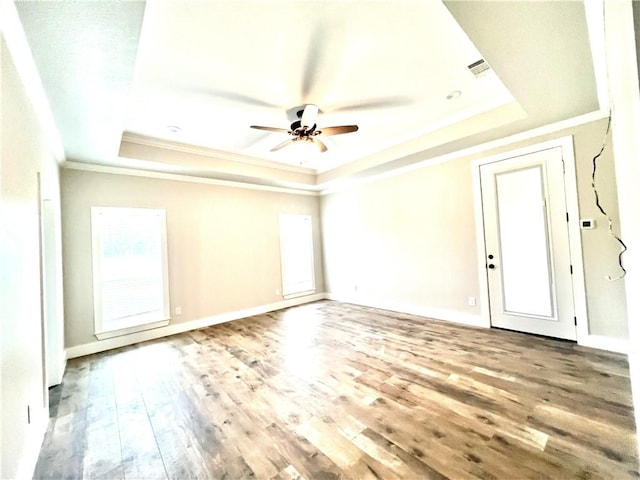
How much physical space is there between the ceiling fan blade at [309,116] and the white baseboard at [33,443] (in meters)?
3.05

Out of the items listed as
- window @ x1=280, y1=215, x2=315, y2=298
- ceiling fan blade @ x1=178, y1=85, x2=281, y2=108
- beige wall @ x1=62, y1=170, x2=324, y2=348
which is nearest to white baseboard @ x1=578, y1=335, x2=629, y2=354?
ceiling fan blade @ x1=178, y1=85, x2=281, y2=108

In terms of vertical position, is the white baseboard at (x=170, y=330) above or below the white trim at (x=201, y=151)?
below

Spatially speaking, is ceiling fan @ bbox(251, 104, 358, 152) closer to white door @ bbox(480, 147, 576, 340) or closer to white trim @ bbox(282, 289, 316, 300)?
white door @ bbox(480, 147, 576, 340)

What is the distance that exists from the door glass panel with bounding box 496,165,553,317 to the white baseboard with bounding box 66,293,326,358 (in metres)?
3.80

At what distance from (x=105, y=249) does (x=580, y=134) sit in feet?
19.8

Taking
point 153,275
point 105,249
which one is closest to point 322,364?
point 153,275

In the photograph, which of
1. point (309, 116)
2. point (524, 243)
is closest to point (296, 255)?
point (309, 116)

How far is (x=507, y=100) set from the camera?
2.95 meters

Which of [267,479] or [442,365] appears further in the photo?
[442,365]

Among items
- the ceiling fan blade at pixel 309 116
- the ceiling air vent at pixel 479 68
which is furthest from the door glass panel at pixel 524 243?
the ceiling fan blade at pixel 309 116

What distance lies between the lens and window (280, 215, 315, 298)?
220 inches

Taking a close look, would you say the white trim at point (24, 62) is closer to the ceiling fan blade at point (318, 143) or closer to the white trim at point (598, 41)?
the ceiling fan blade at point (318, 143)

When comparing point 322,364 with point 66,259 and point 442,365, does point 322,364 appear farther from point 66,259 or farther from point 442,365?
point 66,259

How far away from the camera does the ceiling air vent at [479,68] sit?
2234 millimetres
